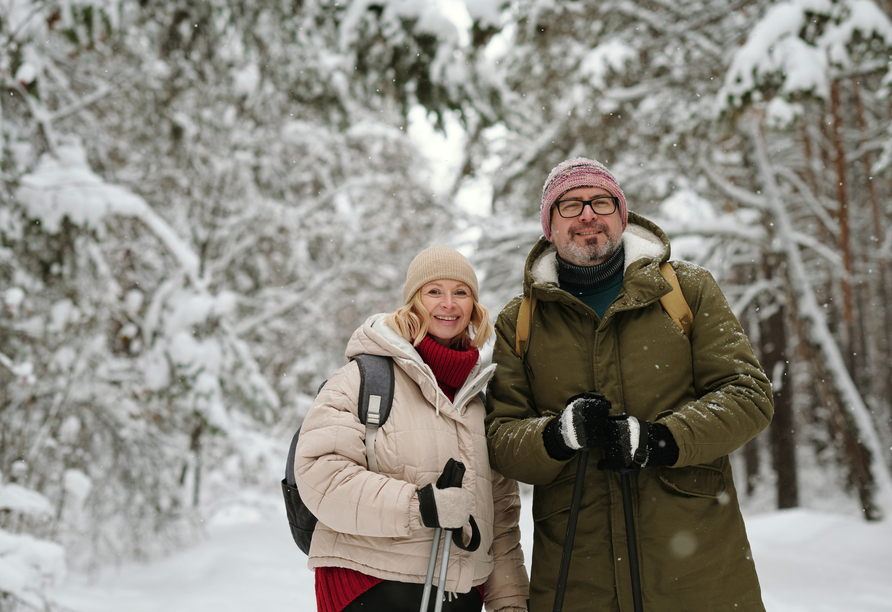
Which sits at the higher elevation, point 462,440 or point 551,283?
point 551,283

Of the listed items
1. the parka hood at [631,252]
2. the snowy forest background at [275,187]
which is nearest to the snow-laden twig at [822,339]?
the snowy forest background at [275,187]

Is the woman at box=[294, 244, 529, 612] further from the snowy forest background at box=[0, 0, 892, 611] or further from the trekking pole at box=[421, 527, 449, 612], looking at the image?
the snowy forest background at box=[0, 0, 892, 611]

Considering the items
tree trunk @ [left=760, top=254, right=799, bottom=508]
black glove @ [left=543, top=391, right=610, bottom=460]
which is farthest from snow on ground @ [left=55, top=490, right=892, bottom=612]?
black glove @ [left=543, top=391, right=610, bottom=460]

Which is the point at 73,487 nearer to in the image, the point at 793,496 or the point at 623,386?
the point at 623,386

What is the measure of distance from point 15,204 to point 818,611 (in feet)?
23.3

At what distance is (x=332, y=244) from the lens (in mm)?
12250

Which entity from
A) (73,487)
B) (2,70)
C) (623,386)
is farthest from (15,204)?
(623,386)

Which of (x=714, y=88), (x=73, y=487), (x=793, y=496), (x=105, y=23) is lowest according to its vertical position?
(x=73, y=487)

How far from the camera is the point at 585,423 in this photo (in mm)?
2096

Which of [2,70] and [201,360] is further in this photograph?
[201,360]

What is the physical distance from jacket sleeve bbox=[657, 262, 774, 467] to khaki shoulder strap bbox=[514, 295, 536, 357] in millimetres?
565

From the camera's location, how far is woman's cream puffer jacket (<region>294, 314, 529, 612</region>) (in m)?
2.09

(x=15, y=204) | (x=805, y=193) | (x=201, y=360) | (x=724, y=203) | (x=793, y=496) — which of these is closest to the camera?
(x=15, y=204)

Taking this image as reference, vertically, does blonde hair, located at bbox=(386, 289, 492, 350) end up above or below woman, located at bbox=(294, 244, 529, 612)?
above
